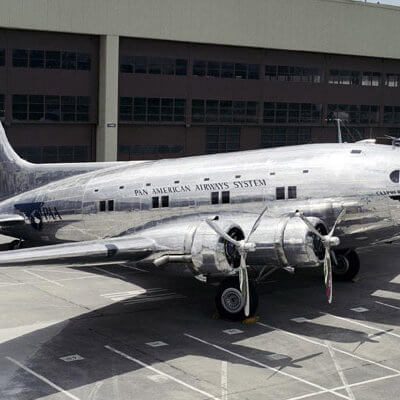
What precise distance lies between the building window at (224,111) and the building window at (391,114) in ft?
55.4

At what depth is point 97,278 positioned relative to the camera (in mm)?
27984

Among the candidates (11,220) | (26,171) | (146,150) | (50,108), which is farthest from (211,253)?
(146,150)

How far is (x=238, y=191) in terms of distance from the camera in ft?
79.9

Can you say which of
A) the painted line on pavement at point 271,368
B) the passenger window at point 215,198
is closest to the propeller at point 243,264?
the painted line on pavement at point 271,368

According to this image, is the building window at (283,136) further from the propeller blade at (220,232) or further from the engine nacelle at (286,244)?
the propeller blade at (220,232)

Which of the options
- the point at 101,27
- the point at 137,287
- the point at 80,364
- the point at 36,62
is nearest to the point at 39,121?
the point at 36,62

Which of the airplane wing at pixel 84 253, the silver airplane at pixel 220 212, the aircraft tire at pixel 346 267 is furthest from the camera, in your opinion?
the aircraft tire at pixel 346 267

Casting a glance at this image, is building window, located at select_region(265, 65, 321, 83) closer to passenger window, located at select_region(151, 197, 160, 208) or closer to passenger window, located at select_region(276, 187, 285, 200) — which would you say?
passenger window, located at select_region(151, 197, 160, 208)

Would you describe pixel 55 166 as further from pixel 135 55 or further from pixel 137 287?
pixel 135 55

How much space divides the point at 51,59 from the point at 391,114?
126 feet

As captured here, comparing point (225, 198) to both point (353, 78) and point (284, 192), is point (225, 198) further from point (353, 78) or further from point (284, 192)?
point (353, 78)

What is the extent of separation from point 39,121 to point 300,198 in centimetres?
3770

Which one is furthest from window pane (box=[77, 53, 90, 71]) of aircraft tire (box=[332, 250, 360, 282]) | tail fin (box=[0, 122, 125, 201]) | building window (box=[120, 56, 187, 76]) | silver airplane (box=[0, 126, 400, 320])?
aircraft tire (box=[332, 250, 360, 282])

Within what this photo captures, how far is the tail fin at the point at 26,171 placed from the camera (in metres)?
28.4
